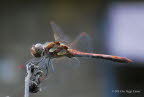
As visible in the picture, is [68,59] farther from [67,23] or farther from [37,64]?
[67,23]

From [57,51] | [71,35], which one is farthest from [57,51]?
[71,35]

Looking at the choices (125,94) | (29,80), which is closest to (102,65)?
(125,94)

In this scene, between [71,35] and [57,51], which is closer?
[57,51]

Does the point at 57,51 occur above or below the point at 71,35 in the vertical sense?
below

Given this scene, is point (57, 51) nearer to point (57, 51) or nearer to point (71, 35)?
point (57, 51)

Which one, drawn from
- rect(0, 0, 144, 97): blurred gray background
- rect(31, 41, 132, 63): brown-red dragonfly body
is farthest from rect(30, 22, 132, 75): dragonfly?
rect(0, 0, 144, 97): blurred gray background

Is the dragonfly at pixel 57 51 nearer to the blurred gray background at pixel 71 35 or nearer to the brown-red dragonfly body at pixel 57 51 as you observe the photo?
the brown-red dragonfly body at pixel 57 51

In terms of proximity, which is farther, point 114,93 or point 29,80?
point 114,93

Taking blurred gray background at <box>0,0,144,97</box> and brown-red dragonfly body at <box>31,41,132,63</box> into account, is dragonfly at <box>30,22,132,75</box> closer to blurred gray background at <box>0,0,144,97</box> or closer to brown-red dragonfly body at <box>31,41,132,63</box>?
brown-red dragonfly body at <box>31,41,132,63</box>

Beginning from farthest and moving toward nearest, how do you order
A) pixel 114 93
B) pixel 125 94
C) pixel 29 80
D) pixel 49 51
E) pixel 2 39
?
pixel 2 39 → pixel 114 93 → pixel 125 94 → pixel 49 51 → pixel 29 80
